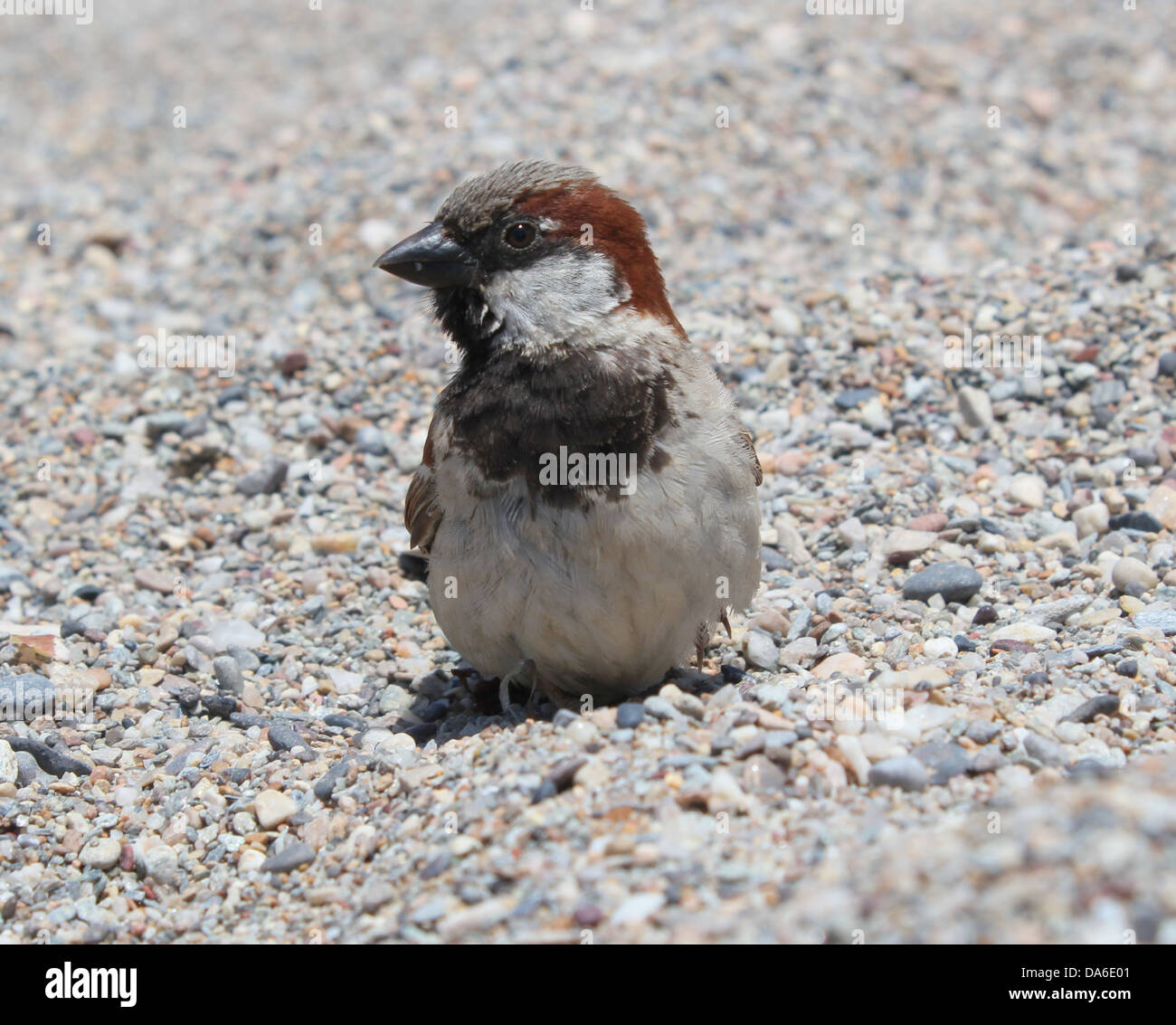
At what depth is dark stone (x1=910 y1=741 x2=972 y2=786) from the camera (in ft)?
11.4

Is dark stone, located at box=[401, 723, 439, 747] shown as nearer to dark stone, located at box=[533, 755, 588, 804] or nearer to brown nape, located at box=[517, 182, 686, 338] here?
dark stone, located at box=[533, 755, 588, 804]

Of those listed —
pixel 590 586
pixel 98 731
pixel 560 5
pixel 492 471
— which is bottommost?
pixel 98 731

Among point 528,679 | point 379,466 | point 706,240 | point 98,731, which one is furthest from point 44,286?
point 528,679

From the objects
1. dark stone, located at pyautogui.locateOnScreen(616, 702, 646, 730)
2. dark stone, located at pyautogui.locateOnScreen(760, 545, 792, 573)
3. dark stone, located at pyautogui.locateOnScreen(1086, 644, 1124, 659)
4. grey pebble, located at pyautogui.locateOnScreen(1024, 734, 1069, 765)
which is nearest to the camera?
grey pebble, located at pyautogui.locateOnScreen(1024, 734, 1069, 765)

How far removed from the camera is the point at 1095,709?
3789 millimetres

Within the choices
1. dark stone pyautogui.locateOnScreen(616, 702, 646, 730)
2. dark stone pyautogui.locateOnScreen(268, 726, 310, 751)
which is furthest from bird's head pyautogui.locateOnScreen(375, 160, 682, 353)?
dark stone pyautogui.locateOnScreen(268, 726, 310, 751)

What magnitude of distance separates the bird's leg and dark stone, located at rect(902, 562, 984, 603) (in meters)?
1.65

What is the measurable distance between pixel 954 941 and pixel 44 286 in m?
8.20

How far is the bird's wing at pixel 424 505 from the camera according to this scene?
4.53 m

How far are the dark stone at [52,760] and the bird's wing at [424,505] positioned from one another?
143cm

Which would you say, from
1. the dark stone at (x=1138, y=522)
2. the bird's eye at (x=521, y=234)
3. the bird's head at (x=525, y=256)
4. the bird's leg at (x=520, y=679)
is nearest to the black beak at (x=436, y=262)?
the bird's head at (x=525, y=256)

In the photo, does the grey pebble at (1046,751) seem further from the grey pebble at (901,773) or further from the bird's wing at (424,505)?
the bird's wing at (424,505)

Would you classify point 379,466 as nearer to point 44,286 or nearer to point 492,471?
point 492,471
